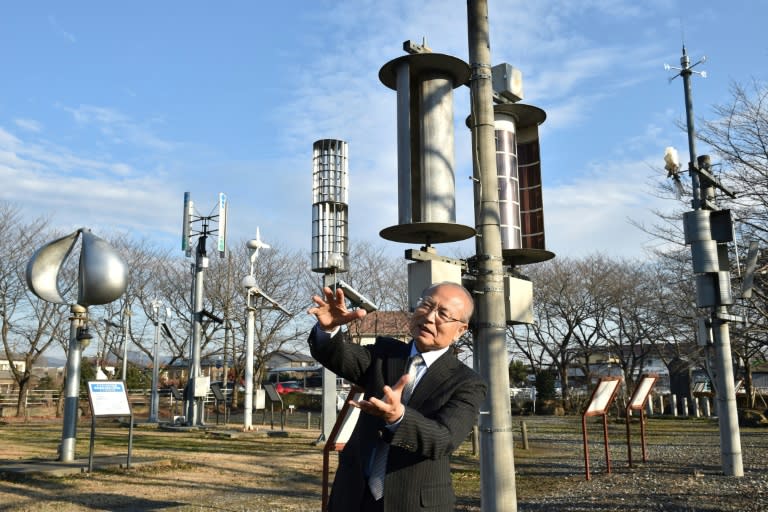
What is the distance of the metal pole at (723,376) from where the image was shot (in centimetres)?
985

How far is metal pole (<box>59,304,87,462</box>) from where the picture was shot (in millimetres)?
11008

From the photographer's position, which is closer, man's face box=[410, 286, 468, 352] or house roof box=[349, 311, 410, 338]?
man's face box=[410, 286, 468, 352]

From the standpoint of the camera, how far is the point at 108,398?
10570 millimetres

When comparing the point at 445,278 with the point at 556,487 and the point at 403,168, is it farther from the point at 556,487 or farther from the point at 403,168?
the point at 556,487

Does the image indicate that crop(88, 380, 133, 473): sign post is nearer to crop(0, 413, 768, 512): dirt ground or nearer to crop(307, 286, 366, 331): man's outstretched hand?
crop(0, 413, 768, 512): dirt ground

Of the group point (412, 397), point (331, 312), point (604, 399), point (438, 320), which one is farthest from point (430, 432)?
point (604, 399)

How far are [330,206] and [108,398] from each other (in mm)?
6264

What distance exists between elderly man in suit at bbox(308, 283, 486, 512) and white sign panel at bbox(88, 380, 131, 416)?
844 centimetres

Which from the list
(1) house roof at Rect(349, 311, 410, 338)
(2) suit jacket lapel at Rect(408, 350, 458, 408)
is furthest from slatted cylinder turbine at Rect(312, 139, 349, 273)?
(1) house roof at Rect(349, 311, 410, 338)

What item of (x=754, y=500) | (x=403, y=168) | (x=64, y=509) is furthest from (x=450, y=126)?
(x=64, y=509)

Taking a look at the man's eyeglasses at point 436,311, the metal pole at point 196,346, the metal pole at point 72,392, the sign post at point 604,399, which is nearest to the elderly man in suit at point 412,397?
the man's eyeglasses at point 436,311

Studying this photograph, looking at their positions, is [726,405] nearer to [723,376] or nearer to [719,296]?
[723,376]

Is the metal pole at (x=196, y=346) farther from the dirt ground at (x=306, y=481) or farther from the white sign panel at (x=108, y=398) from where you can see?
the white sign panel at (x=108, y=398)

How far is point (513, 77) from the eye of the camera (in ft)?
21.5
